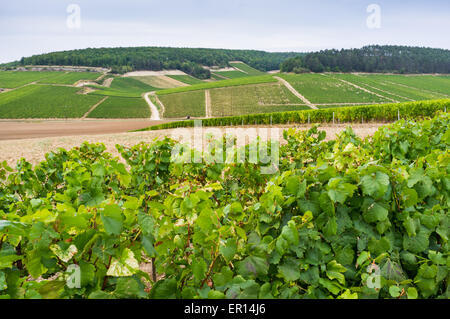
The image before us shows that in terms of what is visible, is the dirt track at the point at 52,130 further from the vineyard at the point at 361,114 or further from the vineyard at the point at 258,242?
the vineyard at the point at 258,242

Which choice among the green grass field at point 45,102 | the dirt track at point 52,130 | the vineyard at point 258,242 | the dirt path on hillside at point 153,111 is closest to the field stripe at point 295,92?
the dirt path on hillside at point 153,111

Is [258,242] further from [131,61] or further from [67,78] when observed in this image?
[131,61]

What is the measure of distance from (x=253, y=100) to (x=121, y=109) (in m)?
31.5

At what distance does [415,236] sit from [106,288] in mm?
1937

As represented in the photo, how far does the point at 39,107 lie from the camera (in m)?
68.2

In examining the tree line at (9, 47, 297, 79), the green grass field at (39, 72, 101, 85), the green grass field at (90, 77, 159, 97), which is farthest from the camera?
the tree line at (9, 47, 297, 79)

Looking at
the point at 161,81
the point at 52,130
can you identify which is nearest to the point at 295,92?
the point at 52,130

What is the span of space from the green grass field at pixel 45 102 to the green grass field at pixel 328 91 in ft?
176

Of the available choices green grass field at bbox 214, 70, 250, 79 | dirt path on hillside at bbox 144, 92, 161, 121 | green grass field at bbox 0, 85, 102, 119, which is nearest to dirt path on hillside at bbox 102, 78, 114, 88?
green grass field at bbox 0, 85, 102, 119

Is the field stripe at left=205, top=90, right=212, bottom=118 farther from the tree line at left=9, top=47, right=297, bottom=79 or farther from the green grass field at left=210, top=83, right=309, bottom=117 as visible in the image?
the tree line at left=9, top=47, right=297, bottom=79

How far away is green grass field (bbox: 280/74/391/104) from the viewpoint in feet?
219

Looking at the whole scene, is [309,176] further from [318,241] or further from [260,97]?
[260,97]

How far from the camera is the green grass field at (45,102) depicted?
64.6m

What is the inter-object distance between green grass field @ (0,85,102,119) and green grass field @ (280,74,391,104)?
5359 cm
